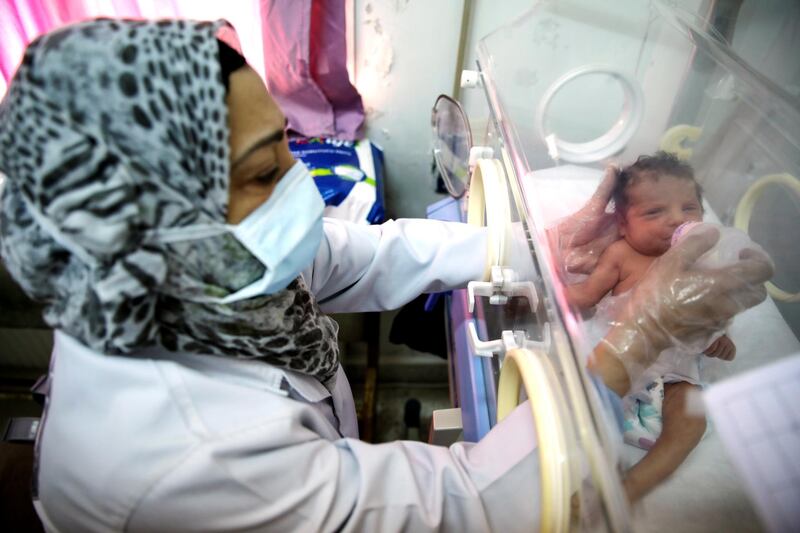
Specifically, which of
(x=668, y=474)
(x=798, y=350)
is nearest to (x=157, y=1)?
(x=668, y=474)

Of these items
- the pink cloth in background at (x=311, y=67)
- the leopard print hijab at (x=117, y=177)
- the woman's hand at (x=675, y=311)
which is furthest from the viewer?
the pink cloth in background at (x=311, y=67)

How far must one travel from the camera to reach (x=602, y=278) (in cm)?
105

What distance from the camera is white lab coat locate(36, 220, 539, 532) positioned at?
593mm

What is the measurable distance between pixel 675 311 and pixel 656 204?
0.45 meters

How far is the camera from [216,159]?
554 millimetres

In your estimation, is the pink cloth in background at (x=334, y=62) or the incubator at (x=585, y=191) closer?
the incubator at (x=585, y=191)

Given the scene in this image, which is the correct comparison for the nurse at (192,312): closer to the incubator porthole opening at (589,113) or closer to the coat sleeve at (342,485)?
the coat sleeve at (342,485)

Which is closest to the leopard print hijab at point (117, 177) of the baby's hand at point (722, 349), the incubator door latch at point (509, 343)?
the incubator door latch at point (509, 343)

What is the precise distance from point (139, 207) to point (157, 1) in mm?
1256

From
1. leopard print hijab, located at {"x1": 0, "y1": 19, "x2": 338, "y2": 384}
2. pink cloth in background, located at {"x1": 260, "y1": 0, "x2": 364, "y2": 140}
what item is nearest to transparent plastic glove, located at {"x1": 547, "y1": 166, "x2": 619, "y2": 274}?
leopard print hijab, located at {"x1": 0, "y1": 19, "x2": 338, "y2": 384}

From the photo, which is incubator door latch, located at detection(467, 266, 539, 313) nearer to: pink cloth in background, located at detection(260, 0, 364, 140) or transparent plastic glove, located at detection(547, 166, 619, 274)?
transparent plastic glove, located at detection(547, 166, 619, 274)

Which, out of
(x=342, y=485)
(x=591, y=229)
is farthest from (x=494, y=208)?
(x=342, y=485)

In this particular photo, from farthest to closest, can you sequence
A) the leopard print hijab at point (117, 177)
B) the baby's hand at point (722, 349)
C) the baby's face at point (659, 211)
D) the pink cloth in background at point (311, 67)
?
the pink cloth in background at point (311, 67)
the baby's face at point (659, 211)
the baby's hand at point (722, 349)
the leopard print hijab at point (117, 177)

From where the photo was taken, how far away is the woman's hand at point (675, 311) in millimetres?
723
